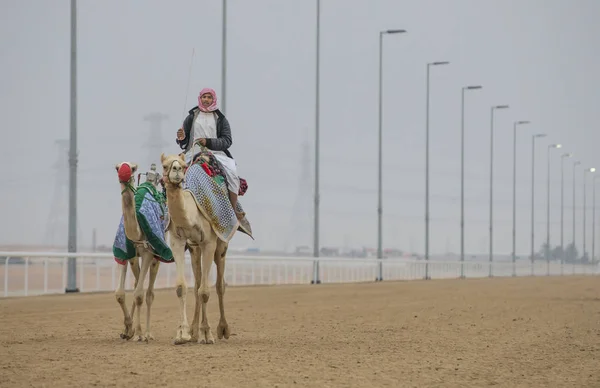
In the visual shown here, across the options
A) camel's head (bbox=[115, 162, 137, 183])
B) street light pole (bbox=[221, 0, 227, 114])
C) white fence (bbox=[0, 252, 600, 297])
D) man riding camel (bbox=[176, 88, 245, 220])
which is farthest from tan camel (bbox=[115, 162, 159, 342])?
street light pole (bbox=[221, 0, 227, 114])

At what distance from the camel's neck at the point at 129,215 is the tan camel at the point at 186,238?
0.44 m

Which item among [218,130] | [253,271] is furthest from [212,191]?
[253,271]

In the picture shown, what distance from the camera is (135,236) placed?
17.1 meters

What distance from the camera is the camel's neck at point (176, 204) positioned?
16547 mm

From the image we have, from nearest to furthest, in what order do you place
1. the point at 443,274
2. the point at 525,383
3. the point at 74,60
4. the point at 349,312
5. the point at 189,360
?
the point at 525,383 < the point at 189,360 < the point at 349,312 < the point at 74,60 < the point at 443,274

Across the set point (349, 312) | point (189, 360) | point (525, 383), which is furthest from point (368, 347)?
point (349, 312)

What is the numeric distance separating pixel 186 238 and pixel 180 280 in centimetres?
59

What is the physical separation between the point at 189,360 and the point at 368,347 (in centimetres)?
313

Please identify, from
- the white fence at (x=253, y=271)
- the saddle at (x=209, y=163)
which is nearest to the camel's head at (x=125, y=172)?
the saddle at (x=209, y=163)

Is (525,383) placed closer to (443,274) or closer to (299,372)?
(299,372)

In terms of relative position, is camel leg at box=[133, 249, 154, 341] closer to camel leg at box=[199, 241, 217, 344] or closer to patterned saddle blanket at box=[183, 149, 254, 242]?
camel leg at box=[199, 241, 217, 344]

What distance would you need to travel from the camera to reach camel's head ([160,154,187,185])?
16328mm

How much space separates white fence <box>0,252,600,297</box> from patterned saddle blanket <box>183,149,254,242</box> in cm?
1499

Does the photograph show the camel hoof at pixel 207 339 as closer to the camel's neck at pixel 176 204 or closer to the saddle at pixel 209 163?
the camel's neck at pixel 176 204
